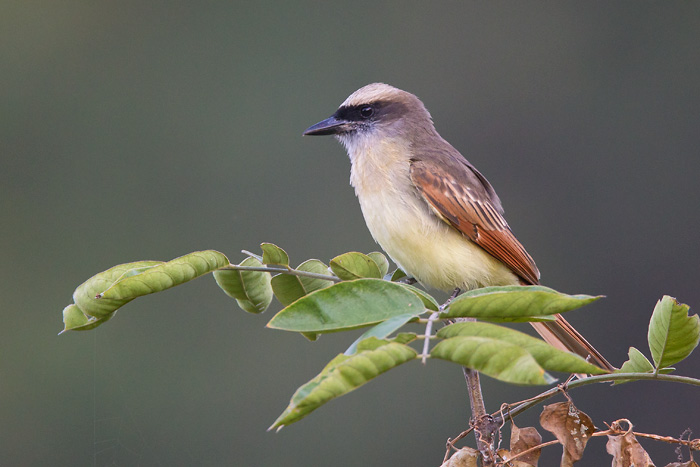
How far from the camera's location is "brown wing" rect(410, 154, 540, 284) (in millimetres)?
3373

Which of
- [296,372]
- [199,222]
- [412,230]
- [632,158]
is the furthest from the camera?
[632,158]

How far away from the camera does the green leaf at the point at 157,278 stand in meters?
1.97

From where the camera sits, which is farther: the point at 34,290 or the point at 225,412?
the point at 34,290

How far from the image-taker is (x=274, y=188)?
1168 centimetres

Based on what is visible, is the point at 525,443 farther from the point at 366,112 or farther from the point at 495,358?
the point at 366,112

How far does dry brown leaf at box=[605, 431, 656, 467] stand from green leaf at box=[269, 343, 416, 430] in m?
0.68

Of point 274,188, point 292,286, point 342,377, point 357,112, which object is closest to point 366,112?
point 357,112

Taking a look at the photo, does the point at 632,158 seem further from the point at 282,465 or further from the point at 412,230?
the point at 412,230

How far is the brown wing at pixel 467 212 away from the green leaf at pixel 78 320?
1.56 metres

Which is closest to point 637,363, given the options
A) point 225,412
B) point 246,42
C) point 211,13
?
point 225,412

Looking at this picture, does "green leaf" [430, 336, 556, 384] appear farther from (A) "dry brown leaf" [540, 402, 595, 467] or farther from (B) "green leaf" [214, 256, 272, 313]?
(B) "green leaf" [214, 256, 272, 313]

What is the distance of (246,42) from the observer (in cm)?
1423

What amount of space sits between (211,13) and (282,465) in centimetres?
804

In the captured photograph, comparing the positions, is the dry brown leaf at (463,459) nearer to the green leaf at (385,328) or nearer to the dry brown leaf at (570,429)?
the dry brown leaf at (570,429)
